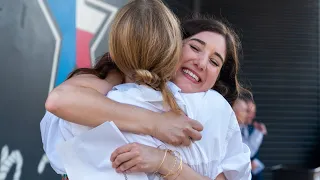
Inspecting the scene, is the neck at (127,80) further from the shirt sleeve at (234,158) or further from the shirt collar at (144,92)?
the shirt sleeve at (234,158)

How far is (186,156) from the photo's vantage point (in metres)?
1.96

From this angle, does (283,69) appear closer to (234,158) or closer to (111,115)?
(234,158)

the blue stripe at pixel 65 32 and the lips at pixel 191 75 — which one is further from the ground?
the lips at pixel 191 75

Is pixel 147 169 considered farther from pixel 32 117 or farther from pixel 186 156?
pixel 32 117

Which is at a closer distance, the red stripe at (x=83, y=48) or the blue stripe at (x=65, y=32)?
the blue stripe at (x=65, y=32)

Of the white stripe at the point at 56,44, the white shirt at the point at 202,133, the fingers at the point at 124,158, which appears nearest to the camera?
the fingers at the point at 124,158

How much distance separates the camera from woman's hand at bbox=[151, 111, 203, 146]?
1.91 meters

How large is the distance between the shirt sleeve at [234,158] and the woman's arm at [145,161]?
0.10 meters

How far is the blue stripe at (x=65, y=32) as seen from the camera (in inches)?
177

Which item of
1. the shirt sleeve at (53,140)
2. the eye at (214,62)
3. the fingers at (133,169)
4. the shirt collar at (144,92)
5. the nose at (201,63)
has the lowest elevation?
the shirt sleeve at (53,140)

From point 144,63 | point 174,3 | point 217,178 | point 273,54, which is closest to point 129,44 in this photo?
point 144,63

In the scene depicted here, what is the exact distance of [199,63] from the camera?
2.05m

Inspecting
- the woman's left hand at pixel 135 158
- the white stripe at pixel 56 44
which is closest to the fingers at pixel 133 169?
the woman's left hand at pixel 135 158

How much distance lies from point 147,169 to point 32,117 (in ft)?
8.19
